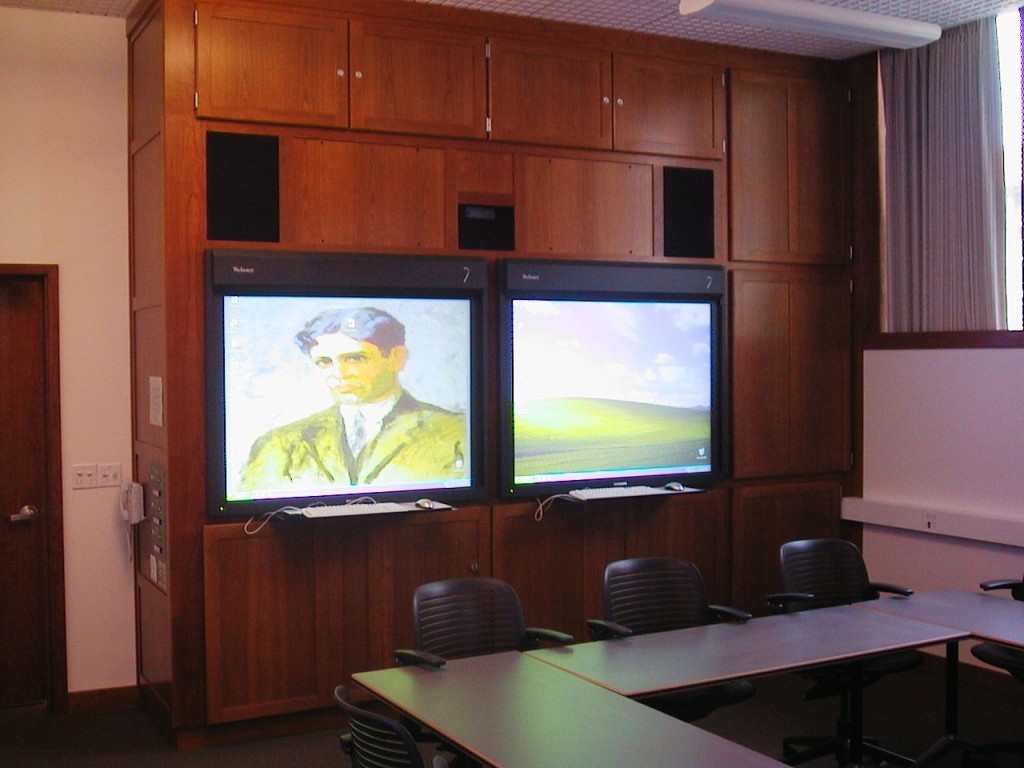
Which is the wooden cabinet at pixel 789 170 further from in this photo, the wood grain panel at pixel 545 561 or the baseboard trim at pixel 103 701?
the baseboard trim at pixel 103 701

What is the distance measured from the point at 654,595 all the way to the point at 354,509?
4.84ft

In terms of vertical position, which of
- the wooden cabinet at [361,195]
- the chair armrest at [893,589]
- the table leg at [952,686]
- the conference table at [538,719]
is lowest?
the table leg at [952,686]

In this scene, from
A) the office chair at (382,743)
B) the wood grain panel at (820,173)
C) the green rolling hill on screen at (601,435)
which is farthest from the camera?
the wood grain panel at (820,173)

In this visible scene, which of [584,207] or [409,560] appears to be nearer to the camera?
[409,560]

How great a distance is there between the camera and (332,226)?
5.55 meters

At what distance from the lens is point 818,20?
553 cm

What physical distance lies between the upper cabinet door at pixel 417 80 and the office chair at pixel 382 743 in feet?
10.7

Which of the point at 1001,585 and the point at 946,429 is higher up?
the point at 946,429

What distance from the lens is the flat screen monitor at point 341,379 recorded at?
5320mm

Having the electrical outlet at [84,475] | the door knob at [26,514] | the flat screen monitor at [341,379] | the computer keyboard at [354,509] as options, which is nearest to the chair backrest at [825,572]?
the flat screen monitor at [341,379]

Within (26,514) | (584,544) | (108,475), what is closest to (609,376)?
(584,544)

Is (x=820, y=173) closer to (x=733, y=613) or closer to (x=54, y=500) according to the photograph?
(x=733, y=613)

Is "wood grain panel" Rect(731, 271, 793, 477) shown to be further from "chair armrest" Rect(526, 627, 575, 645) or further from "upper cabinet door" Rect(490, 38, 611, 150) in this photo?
"chair armrest" Rect(526, 627, 575, 645)

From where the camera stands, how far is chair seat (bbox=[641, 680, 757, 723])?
4.54m
